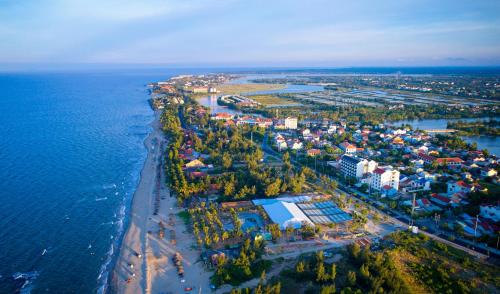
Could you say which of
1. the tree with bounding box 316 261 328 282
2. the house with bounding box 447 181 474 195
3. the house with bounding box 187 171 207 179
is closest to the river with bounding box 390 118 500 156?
the house with bounding box 447 181 474 195

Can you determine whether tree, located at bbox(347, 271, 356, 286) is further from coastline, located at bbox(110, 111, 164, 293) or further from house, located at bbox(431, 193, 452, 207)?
house, located at bbox(431, 193, 452, 207)

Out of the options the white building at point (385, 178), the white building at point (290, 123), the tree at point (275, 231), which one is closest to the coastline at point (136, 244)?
the tree at point (275, 231)

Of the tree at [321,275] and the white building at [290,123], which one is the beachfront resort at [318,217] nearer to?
the tree at [321,275]

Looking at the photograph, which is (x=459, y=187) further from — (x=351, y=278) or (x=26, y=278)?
(x=26, y=278)

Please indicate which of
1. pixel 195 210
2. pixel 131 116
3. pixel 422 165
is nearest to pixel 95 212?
pixel 195 210

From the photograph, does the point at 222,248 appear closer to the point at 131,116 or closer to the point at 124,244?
the point at 124,244
